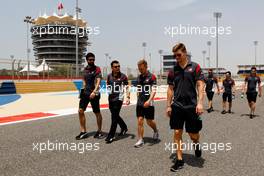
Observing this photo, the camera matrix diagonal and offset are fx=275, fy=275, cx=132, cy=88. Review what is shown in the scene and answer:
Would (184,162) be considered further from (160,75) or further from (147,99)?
(160,75)

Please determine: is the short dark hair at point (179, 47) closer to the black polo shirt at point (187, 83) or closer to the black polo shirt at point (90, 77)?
the black polo shirt at point (187, 83)

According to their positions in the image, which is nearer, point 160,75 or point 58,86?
point 58,86

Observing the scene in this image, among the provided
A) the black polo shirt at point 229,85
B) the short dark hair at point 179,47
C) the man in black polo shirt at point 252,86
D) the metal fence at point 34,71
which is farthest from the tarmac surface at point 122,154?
the metal fence at point 34,71

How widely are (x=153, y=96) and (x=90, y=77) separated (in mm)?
1560

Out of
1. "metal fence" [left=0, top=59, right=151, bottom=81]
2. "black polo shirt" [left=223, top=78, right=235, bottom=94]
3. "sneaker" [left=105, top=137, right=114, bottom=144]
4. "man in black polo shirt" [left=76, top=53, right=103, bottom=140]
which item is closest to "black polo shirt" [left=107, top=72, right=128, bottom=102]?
"man in black polo shirt" [left=76, top=53, right=103, bottom=140]

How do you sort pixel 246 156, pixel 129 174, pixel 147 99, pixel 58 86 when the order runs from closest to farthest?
pixel 129 174 < pixel 246 156 < pixel 147 99 < pixel 58 86

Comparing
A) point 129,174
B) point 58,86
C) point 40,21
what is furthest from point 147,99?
point 40,21

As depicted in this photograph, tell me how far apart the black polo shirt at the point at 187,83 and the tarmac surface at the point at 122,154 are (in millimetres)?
985

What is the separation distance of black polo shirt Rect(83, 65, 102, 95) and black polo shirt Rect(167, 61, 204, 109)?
8.09ft

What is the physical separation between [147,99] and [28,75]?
16.6 m

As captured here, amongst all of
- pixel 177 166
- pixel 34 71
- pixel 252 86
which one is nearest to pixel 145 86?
pixel 177 166

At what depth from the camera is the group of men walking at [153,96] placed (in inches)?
165

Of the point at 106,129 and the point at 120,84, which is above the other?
the point at 120,84

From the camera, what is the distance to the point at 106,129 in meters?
7.31
